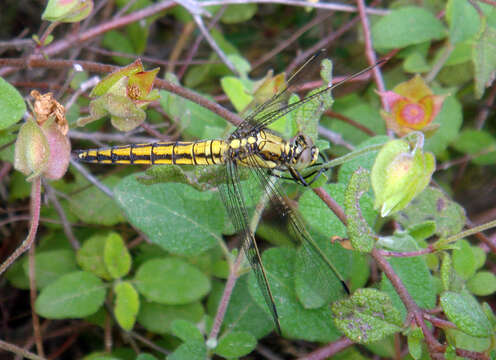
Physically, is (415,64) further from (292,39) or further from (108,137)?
(108,137)

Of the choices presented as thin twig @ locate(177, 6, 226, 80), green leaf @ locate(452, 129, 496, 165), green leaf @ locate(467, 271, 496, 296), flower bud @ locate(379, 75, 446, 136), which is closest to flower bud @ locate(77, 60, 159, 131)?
flower bud @ locate(379, 75, 446, 136)

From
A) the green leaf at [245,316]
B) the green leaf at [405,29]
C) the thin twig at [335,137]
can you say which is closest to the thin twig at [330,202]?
the green leaf at [245,316]

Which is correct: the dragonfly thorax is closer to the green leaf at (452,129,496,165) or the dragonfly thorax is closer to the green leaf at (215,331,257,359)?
the green leaf at (215,331,257,359)

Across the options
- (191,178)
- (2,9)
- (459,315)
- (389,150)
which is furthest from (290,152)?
(2,9)

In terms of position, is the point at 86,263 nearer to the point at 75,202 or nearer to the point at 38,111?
the point at 75,202

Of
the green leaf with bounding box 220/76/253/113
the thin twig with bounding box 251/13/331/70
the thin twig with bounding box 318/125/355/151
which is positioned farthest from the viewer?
the thin twig with bounding box 251/13/331/70

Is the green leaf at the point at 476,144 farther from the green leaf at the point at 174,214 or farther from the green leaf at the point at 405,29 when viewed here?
the green leaf at the point at 174,214
